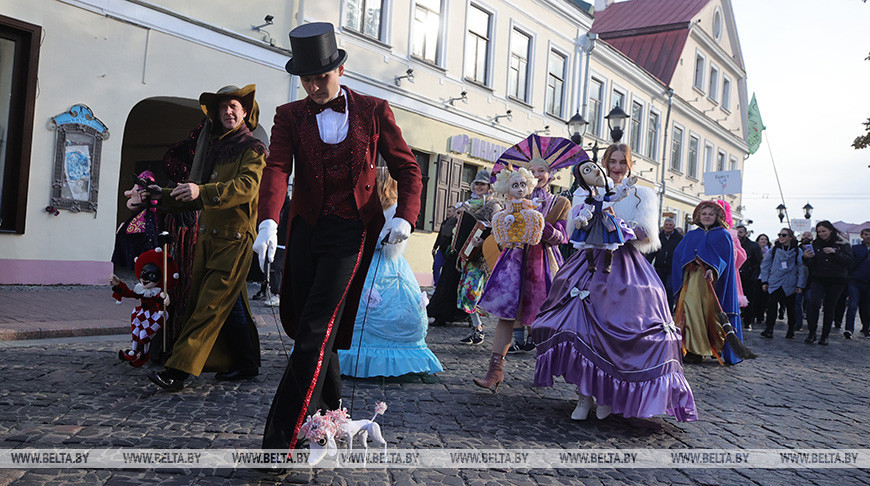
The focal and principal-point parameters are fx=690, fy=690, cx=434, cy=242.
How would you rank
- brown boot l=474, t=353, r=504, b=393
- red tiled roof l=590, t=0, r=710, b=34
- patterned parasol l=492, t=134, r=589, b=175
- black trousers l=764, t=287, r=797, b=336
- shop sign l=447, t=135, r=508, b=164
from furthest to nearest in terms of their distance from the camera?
red tiled roof l=590, t=0, r=710, b=34
shop sign l=447, t=135, r=508, b=164
black trousers l=764, t=287, r=797, b=336
patterned parasol l=492, t=134, r=589, b=175
brown boot l=474, t=353, r=504, b=393

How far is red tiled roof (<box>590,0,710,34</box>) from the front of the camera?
2931 centimetres

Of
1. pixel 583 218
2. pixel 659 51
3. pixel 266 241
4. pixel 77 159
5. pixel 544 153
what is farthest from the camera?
pixel 659 51

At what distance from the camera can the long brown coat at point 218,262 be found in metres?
4.30

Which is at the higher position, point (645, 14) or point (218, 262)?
point (645, 14)

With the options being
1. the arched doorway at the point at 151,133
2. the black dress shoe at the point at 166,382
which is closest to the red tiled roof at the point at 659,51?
the arched doorway at the point at 151,133

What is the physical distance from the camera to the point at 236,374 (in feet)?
15.8

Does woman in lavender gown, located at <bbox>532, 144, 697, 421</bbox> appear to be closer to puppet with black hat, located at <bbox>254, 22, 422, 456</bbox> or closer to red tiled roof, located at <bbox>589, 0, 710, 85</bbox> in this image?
puppet with black hat, located at <bbox>254, 22, 422, 456</bbox>

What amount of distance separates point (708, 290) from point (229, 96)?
559 centimetres

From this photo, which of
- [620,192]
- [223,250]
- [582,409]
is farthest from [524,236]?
[223,250]

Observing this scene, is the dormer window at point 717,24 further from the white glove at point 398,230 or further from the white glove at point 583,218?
the white glove at point 398,230

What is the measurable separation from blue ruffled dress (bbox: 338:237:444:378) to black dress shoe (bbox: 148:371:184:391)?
1188 mm

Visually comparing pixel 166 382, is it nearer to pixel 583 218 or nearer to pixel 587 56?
pixel 583 218

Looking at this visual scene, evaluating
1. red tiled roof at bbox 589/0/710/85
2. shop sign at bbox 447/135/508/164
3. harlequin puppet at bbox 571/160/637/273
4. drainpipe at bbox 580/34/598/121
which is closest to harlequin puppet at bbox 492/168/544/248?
harlequin puppet at bbox 571/160/637/273

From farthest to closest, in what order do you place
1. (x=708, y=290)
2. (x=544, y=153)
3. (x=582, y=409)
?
(x=708, y=290)
(x=544, y=153)
(x=582, y=409)
